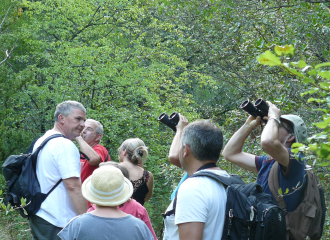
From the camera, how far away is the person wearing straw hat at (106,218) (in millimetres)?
2297

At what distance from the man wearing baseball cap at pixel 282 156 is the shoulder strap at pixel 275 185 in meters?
0.03

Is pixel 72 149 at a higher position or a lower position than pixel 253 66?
lower

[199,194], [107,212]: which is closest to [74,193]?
[107,212]

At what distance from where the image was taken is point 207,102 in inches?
535

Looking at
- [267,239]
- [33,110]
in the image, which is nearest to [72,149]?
[267,239]

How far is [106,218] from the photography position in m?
2.36

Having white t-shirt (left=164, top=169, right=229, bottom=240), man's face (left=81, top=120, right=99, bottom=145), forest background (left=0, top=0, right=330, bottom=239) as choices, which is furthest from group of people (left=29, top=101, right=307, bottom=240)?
forest background (left=0, top=0, right=330, bottom=239)

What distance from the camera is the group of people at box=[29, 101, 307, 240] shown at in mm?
2158

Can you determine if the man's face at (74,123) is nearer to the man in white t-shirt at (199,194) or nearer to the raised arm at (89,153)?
the raised arm at (89,153)

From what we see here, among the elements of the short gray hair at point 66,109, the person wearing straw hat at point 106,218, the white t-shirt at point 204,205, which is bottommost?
the person wearing straw hat at point 106,218

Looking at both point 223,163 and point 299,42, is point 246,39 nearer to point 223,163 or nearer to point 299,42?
point 299,42

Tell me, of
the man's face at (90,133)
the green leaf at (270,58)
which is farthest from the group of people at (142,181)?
the green leaf at (270,58)

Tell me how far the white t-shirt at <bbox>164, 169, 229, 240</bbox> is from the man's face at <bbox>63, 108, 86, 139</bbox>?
1.77 m

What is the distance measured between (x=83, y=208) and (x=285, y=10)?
4.51 meters
